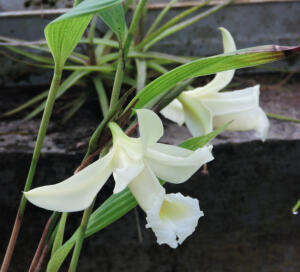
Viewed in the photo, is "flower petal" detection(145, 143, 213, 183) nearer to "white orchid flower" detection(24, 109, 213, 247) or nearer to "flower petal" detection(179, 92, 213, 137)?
"white orchid flower" detection(24, 109, 213, 247)

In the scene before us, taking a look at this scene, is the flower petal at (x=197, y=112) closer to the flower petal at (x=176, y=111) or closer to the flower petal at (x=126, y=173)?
the flower petal at (x=176, y=111)

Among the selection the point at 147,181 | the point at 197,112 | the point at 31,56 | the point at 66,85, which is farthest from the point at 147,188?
the point at 31,56

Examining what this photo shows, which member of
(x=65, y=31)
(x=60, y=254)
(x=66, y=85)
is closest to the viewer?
(x=65, y=31)

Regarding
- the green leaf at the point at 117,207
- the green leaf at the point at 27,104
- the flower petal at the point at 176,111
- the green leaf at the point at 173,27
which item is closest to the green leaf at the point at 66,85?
the green leaf at the point at 27,104

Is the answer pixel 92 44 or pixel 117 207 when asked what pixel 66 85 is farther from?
pixel 117 207

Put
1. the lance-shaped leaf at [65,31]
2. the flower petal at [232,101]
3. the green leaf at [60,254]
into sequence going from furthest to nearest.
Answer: the flower petal at [232,101] < the green leaf at [60,254] < the lance-shaped leaf at [65,31]
